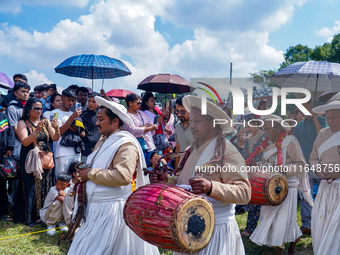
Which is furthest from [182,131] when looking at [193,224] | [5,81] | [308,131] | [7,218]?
[5,81]

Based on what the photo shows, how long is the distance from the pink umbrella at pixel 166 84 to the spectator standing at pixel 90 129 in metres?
1.55

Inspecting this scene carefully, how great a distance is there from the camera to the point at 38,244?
4.84 meters

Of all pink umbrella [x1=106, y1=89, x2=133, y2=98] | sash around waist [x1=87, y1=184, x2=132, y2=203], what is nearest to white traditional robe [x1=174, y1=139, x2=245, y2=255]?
sash around waist [x1=87, y1=184, x2=132, y2=203]

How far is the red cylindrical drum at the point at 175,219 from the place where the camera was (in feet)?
6.92

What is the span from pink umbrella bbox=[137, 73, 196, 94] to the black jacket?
9.57ft

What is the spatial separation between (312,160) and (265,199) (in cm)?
73

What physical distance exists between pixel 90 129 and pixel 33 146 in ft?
3.43

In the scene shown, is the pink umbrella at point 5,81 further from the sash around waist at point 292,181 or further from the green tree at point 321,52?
the green tree at point 321,52

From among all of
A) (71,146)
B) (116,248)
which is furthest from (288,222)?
(71,146)

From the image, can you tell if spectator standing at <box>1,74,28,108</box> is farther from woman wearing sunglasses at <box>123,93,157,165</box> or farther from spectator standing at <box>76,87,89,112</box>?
woman wearing sunglasses at <box>123,93,157,165</box>

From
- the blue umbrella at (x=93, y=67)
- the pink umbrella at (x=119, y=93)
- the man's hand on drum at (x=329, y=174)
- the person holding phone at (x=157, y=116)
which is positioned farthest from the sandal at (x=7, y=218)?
the pink umbrella at (x=119, y=93)

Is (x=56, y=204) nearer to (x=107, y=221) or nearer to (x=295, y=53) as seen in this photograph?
(x=107, y=221)

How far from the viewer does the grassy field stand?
462 centimetres

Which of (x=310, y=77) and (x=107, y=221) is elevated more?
(x=310, y=77)
